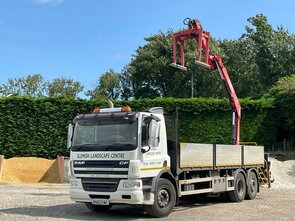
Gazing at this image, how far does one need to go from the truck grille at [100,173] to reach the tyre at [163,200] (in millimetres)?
1017

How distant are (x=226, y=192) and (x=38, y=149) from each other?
1558 centimetres

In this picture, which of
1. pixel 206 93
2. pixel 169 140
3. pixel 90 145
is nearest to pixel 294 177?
pixel 169 140

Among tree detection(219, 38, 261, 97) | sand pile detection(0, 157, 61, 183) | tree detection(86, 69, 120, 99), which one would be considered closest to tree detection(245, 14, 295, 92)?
tree detection(219, 38, 261, 97)

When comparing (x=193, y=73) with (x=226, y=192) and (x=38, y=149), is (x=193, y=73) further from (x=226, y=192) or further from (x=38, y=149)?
(x=226, y=192)

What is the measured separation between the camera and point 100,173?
11453 mm

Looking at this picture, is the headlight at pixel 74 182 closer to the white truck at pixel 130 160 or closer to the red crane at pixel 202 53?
the white truck at pixel 130 160

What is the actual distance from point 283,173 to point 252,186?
8823 mm

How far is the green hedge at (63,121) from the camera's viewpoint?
27766 mm

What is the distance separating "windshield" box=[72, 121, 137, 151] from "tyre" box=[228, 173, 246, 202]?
17.7 feet

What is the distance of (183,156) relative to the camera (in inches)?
491

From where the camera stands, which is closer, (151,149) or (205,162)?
(151,149)

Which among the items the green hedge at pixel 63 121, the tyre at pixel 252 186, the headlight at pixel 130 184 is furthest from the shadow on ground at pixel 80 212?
the green hedge at pixel 63 121

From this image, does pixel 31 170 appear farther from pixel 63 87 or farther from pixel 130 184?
pixel 63 87

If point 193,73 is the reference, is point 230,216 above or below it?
below
